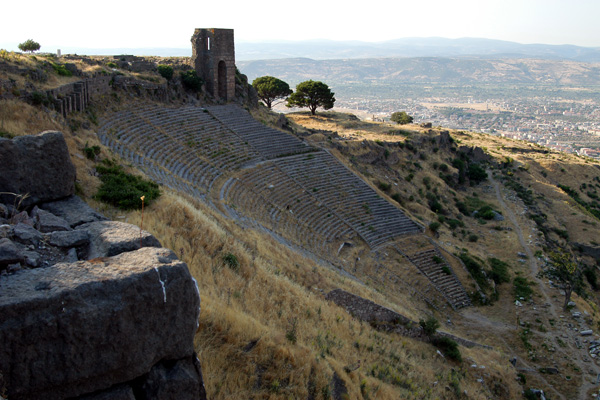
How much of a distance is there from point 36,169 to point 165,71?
24.1 meters

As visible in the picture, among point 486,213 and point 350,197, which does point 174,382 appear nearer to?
point 350,197

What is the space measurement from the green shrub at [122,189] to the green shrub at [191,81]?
19.0m

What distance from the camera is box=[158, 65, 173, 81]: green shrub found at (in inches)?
1172

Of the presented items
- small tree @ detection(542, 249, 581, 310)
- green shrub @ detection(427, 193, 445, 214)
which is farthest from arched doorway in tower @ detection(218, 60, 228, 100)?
small tree @ detection(542, 249, 581, 310)

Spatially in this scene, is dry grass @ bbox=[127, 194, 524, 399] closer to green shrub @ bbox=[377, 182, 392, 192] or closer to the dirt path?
the dirt path

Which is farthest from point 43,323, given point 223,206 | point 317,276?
point 223,206

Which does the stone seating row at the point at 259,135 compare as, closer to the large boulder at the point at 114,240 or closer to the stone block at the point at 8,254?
the large boulder at the point at 114,240

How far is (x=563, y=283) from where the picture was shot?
71.2 feet

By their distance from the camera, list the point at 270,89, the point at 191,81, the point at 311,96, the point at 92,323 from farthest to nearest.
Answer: the point at 311,96
the point at 270,89
the point at 191,81
the point at 92,323

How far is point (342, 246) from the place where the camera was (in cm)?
2208

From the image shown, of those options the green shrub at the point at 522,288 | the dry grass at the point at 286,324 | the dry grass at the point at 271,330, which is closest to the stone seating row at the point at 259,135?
the dry grass at the point at 286,324

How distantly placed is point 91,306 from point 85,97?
20449 mm

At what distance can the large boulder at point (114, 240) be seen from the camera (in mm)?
5469

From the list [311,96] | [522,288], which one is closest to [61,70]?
[522,288]
